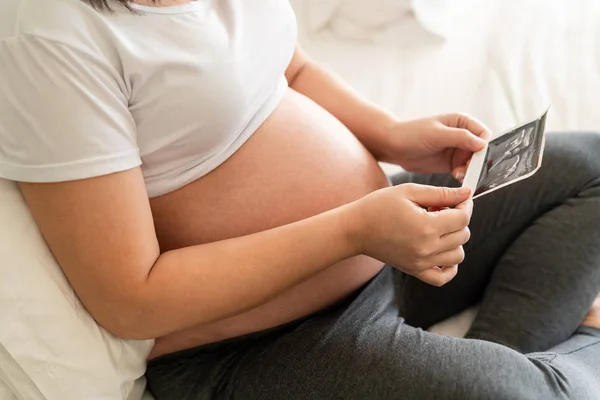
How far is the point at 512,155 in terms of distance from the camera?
0.78 metres

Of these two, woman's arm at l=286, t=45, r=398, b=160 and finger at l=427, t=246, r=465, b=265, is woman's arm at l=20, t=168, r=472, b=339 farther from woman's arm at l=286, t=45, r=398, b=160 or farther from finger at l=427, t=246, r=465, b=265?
woman's arm at l=286, t=45, r=398, b=160

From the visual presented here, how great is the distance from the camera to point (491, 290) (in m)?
0.88

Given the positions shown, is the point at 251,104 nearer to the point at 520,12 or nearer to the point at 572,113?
the point at 572,113

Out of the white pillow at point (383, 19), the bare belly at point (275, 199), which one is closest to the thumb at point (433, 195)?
the bare belly at point (275, 199)

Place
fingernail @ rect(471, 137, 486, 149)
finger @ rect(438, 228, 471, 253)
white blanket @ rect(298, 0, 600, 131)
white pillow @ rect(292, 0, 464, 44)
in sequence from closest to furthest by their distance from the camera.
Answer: finger @ rect(438, 228, 471, 253), fingernail @ rect(471, 137, 486, 149), white blanket @ rect(298, 0, 600, 131), white pillow @ rect(292, 0, 464, 44)

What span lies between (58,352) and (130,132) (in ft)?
0.81

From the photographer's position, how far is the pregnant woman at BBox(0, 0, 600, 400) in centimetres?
59

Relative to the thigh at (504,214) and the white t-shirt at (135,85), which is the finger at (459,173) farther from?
the white t-shirt at (135,85)

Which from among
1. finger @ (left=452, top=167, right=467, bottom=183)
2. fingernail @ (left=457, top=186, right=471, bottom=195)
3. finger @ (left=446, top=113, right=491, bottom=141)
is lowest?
finger @ (left=452, top=167, right=467, bottom=183)

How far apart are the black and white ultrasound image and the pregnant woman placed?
0.04 metres

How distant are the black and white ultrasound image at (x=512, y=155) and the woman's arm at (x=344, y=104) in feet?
0.56

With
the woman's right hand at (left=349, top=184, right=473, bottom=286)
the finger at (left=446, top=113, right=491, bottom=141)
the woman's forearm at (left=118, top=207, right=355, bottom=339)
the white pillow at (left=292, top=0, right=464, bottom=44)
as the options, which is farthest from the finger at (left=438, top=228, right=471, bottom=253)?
the white pillow at (left=292, top=0, right=464, bottom=44)

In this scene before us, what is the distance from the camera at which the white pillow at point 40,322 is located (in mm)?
626

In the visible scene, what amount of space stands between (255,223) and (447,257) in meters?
0.23
